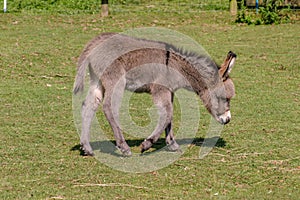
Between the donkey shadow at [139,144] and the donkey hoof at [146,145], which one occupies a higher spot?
the donkey hoof at [146,145]

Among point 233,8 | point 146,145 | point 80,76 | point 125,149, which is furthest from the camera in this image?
point 233,8

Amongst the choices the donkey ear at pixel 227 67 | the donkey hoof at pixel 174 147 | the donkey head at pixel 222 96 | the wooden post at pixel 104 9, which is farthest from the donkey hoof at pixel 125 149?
the wooden post at pixel 104 9

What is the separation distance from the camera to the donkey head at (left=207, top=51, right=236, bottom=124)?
7836mm

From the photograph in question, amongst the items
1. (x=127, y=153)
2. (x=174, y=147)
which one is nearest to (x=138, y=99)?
(x=174, y=147)

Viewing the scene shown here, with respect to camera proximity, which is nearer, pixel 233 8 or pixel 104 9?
pixel 104 9

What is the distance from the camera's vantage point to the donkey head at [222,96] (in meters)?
7.84

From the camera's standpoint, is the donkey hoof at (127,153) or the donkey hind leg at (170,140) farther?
the donkey hind leg at (170,140)

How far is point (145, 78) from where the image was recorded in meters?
7.44

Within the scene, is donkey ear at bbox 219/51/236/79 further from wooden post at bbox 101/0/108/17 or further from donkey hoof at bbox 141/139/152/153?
wooden post at bbox 101/0/108/17

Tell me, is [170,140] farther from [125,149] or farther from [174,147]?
[125,149]

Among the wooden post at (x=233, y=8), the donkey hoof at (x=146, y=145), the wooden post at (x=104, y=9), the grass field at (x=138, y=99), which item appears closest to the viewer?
the grass field at (x=138, y=99)

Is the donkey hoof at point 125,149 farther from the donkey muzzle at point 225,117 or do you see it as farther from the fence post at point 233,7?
the fence post at point 233,7

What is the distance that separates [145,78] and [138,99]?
3448 millimetres

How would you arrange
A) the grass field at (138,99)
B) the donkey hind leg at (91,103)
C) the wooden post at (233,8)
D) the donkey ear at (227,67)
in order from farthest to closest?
the wooden post at (233,8)
the donkey ear at (227,67)
the donkey hind leg at (91,103)
the grass field at (138,99)
